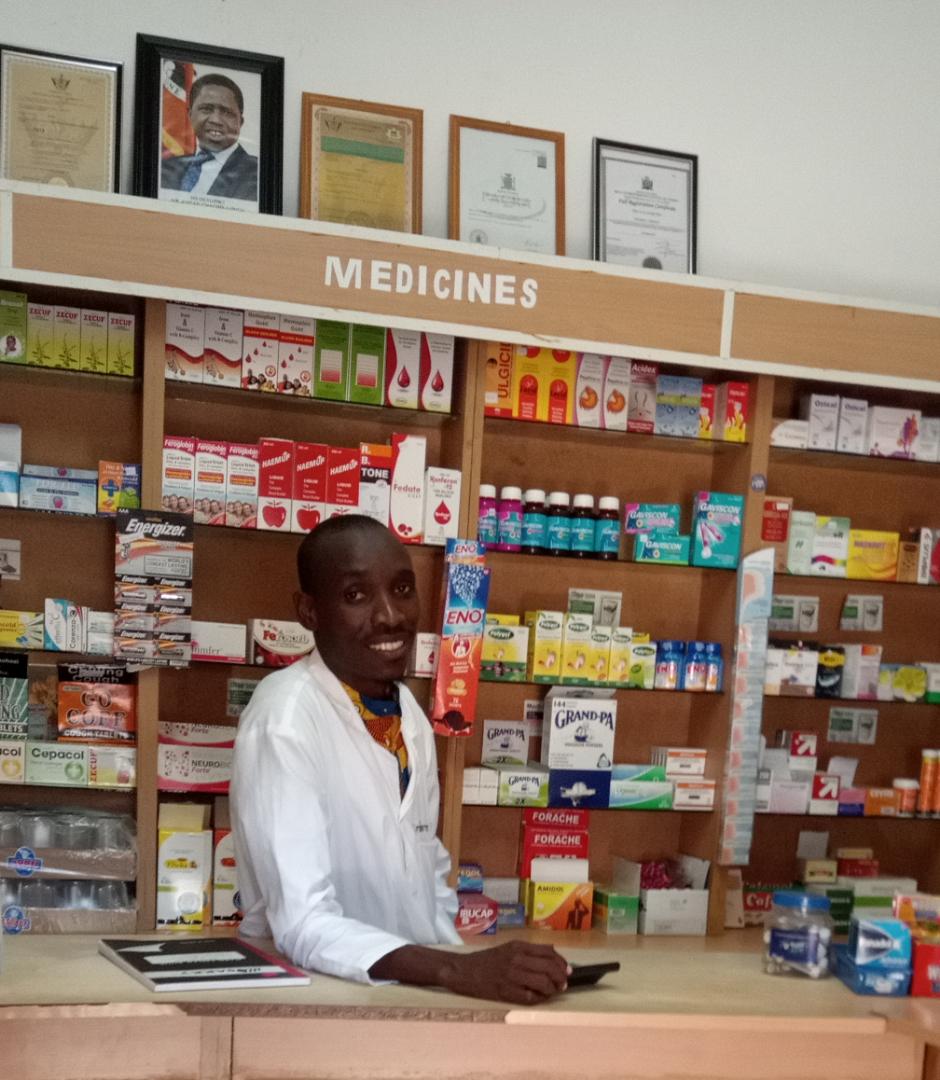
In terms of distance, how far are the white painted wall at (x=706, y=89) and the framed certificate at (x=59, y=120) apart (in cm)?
10

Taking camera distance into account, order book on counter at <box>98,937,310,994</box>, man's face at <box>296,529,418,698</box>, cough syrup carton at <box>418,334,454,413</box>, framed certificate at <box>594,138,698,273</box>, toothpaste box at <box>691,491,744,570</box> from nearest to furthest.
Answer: book on counter at <box>98,937,310,994</box> < man's face at <box>296,529,418,698</box> < cough syrup carton at <box>418,334,454,413</box> < toothpaste box at <box>691,491,744,570</box> < framed certificate at <box>594,138,698,273</box>

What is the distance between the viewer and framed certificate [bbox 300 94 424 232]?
447 centimetres

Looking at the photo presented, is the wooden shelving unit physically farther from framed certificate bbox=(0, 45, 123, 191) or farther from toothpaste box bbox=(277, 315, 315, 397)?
framed certificate bbox=(0, 45, 123, 191)

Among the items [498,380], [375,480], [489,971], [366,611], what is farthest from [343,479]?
[489,971]

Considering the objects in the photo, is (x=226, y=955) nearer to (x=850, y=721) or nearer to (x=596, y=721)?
(x=596, y=721)

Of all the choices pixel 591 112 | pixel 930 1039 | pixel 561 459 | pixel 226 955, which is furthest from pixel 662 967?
pixel 591 112

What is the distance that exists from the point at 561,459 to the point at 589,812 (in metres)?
1.33

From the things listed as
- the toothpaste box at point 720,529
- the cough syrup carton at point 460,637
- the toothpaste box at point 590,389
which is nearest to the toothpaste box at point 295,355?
the cough syrup carton at point 460,637

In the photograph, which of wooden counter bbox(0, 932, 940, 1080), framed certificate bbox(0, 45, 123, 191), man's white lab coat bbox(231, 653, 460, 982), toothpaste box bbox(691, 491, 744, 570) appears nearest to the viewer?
wooden counter bbox(0, 932, 940, 1080)

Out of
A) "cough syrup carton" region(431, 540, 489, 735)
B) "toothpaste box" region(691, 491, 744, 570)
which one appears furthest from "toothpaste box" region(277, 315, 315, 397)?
"toothpaste box" region(691, 491, 744, 570)

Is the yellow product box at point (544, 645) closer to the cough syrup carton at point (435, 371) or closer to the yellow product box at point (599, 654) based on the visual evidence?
the yellow product box at point (599, 654)

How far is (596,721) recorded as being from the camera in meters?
4.62

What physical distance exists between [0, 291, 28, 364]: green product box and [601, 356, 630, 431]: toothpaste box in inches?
77.1

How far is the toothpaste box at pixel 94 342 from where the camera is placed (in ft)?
13.7
